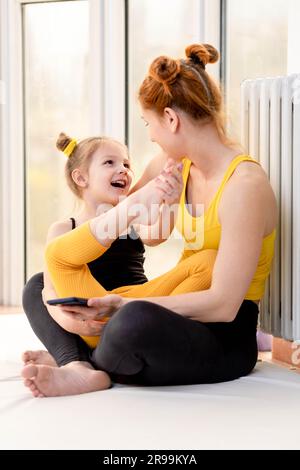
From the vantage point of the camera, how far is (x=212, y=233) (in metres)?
1.98

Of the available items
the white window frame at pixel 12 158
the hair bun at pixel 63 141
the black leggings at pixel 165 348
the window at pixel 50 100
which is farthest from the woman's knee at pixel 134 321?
the white window frame at pixel 12 158

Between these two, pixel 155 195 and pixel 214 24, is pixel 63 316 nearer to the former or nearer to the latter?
pixel 155 195

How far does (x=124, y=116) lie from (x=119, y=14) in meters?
0.51

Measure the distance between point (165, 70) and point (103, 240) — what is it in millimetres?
450

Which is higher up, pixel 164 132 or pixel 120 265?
pixel 164 132

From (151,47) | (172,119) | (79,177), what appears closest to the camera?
(172,119)

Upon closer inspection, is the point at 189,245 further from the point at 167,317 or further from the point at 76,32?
the point at 76,32

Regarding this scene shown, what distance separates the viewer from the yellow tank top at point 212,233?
197cm

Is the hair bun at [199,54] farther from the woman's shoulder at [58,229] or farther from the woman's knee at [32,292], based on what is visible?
the woman's knee at [32,292]

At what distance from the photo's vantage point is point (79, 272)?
200cm

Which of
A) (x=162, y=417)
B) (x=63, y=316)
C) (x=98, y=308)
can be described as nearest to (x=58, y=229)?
(x=63, y=316)

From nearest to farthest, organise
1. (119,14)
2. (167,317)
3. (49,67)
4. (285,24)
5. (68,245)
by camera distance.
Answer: (167,317) < (68,245) < (285,24) < (119,14) < (49,67)

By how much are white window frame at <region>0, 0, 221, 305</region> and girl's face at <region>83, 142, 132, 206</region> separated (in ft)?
5.48

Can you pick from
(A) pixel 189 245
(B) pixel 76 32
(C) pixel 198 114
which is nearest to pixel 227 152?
(C) pixel 198 114
